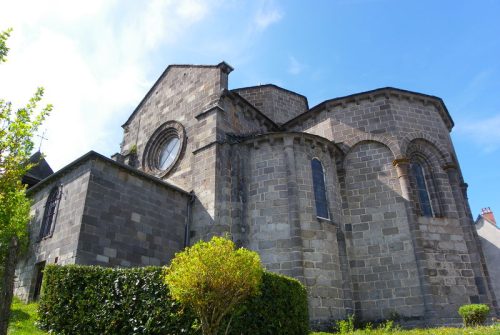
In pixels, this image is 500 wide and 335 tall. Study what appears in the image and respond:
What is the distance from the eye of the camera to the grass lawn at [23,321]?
376 inches

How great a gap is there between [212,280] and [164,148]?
518 inches

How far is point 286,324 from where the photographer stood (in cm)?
964

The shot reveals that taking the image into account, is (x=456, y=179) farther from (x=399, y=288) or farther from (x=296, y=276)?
(x=296, y=276)

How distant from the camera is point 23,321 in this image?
1027 cm

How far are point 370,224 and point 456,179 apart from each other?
4.30m

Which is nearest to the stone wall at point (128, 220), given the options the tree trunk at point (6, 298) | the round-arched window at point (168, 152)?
the tree trunk at point (6, 298)

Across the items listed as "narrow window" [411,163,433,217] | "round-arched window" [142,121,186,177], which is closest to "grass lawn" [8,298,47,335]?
"round-arched window" [142,121,186,177]

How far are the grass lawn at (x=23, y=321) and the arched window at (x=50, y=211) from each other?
2.65 metres

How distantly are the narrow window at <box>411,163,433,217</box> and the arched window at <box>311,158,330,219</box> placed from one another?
3780mm

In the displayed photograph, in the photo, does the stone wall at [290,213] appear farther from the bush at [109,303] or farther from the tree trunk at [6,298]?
the tree trunk at [6,298]

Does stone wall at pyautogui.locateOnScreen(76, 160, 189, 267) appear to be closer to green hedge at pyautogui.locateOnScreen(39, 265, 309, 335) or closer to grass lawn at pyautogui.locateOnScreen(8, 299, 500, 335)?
grass lawn at pyautogui.locateOnScreen(8, 299, 500, 335)

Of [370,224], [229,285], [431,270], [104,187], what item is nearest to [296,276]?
[370,224]

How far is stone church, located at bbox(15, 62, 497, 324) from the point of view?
1324 cm

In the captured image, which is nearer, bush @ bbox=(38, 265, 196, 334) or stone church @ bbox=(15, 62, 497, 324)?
bush @ bbox=(38, 265, 196, 334)
